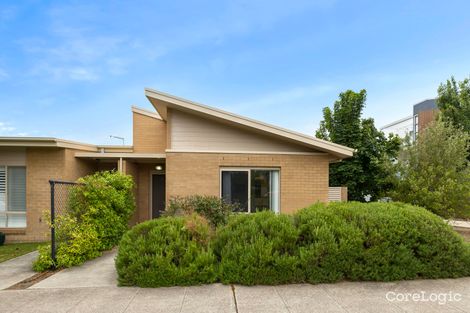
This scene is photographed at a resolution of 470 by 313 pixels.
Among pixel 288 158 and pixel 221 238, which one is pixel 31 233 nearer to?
pixel 221 238

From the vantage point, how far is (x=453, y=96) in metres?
15.1

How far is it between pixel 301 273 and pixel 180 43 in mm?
13000

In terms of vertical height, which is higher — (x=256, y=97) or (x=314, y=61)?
(x=314, y=61)

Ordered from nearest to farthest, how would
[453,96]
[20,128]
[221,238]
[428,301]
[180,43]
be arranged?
[428,301]
[221,238]
[180,43]
[453,96]
[20,128]

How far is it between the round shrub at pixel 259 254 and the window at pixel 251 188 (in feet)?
11.3

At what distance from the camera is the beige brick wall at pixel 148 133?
12016mm

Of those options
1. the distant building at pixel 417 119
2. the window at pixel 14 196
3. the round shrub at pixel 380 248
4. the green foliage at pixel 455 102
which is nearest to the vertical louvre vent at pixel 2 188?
the window at pixel 14 196

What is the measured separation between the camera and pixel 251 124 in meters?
8.68

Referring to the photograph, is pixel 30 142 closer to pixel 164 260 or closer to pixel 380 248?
pixel 164 260

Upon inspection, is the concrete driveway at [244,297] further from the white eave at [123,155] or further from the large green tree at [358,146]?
the large green tree at [358,146]

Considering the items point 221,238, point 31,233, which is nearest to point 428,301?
point 221,238

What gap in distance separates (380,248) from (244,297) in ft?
8.67

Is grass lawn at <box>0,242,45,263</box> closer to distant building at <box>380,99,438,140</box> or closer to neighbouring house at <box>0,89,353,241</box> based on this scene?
neighbouring house at <box>0,89,353,241</box>

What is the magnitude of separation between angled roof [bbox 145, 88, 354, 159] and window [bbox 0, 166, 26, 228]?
5.15 metres
